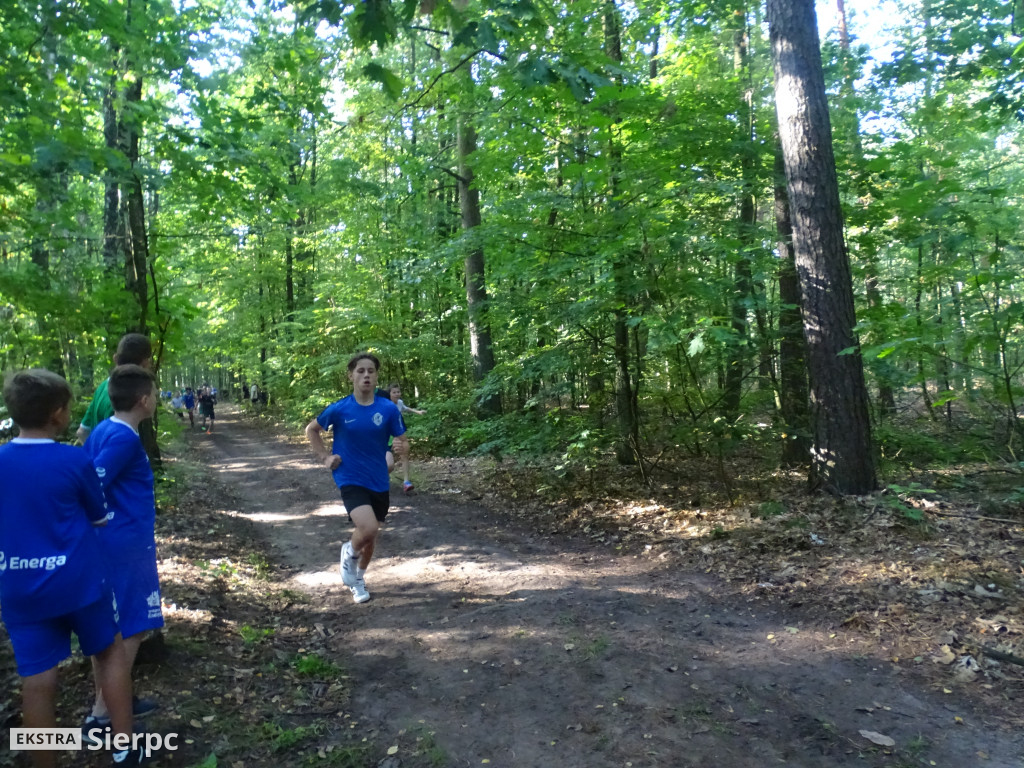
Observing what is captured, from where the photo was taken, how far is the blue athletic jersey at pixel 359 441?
529 centimetres

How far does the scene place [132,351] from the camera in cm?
381

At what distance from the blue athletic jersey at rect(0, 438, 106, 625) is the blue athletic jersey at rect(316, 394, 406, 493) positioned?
8.71 feet

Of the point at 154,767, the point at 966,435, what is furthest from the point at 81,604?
the point at 966,435

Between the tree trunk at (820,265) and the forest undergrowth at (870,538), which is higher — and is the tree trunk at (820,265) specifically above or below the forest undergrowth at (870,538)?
above

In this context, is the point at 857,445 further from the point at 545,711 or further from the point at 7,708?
the point at 7,708

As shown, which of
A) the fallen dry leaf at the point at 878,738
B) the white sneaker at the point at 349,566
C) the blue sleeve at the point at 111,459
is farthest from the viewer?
the white sneaker at the point at 349,566

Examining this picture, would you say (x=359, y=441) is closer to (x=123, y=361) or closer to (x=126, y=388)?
(x=123, y=361)

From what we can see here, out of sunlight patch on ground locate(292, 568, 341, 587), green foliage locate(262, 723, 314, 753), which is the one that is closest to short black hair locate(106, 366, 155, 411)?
green foliage locate(262, 723, 314, 753)

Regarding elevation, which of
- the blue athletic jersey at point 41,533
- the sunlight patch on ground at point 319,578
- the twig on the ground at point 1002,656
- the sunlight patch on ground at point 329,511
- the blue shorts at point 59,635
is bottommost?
the twig on the ground at point 1002,656

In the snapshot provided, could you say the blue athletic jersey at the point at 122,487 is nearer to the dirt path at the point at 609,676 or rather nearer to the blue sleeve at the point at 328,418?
the dirt path at the point at 609,676

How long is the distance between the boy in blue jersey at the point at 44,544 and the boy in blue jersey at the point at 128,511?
1.37ft

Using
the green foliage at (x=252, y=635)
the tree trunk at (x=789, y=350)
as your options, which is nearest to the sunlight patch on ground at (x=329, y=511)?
the green foliage at (x=252, y=635)

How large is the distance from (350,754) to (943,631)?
396 cm

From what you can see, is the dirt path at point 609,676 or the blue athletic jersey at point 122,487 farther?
the dirt path at point 609,676
